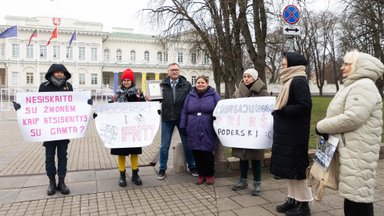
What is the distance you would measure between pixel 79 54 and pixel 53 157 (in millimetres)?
65067

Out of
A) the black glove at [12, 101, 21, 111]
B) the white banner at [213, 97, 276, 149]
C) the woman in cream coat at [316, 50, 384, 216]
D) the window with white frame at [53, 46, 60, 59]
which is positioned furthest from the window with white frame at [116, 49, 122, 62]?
the woman in cream coat at [316, 50, 384, 216]

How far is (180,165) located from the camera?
20.6ft

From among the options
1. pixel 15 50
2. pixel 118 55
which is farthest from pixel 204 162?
pixel 118 55

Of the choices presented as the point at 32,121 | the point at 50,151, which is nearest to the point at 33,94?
the point at 32,121

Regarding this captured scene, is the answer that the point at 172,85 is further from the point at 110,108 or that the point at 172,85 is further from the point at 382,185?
the point at 382,185

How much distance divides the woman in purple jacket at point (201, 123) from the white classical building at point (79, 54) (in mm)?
50395

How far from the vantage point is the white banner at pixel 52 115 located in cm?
511

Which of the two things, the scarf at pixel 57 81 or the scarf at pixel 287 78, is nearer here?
the scarf at pixel 287 78

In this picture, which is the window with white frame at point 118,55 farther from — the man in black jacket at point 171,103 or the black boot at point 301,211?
the black boot at point 301,211

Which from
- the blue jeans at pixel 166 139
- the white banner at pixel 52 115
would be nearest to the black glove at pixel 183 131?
the blue jeans at pixel 166 139

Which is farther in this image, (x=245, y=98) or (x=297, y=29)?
(x=297, y=29)

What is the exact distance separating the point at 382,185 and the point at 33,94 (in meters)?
6.01

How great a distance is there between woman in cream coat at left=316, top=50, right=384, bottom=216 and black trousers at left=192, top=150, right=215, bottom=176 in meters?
2.53

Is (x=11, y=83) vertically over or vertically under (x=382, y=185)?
over
